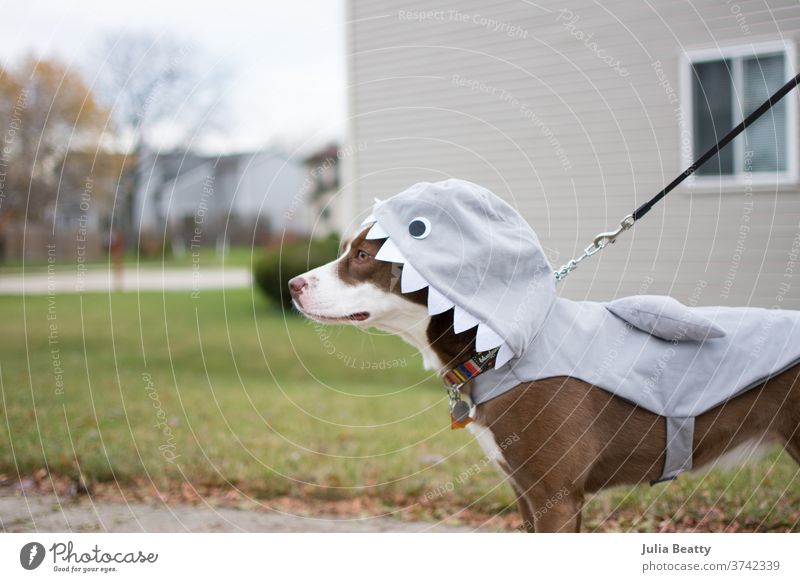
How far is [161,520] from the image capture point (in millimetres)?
3428

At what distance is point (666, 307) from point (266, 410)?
3.94m

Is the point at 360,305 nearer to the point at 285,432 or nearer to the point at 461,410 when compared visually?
the point at 461,410

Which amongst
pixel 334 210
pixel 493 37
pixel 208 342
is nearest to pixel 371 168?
pixel 493 37

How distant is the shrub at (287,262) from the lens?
7113mm

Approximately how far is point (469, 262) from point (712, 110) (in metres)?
2.29

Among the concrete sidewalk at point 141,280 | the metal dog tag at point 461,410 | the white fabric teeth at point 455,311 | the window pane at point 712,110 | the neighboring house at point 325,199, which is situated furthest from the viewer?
the concrete sidewalk at point 141,280

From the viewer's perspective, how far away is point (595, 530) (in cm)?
324

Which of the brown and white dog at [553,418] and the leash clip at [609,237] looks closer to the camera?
the brown and white dog at [553,418]

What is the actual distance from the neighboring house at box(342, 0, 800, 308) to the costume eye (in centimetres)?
196

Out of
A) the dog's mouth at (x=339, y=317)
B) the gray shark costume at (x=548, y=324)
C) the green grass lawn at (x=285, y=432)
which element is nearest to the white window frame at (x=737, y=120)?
the green grass lawn at (x=285, y=432)

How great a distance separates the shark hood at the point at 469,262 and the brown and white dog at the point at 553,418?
0.12m

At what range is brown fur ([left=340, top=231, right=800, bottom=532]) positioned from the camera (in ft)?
7.32

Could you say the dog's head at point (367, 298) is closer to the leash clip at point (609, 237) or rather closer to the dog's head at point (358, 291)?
the dog's head at point (358, 291)
